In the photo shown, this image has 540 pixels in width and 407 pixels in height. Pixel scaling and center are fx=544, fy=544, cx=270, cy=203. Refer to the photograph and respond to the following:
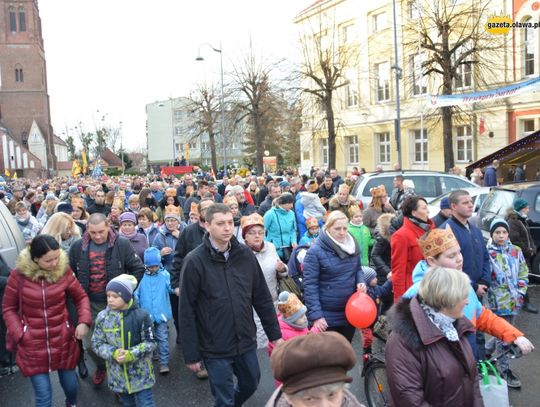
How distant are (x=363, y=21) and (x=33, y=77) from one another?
5721 cm

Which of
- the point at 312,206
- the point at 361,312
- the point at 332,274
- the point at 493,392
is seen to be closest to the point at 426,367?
the point at 493,392

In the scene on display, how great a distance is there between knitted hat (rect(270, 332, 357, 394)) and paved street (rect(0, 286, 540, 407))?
351 cm

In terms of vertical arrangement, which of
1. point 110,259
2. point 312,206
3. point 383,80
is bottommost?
point 110,259

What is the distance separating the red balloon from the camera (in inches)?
190

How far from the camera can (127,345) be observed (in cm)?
473

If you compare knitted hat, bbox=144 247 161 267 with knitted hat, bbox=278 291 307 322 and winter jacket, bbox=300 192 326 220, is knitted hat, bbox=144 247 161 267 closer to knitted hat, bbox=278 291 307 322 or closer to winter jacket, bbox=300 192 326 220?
knitted hat, bbox=278 291 307 322

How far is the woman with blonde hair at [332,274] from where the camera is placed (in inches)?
196

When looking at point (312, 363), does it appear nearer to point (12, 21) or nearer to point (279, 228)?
point (279, 228)

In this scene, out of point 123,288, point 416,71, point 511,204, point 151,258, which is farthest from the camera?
point 416,71

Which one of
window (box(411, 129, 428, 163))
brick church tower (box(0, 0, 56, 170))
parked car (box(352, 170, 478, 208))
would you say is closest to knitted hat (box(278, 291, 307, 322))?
parked car (box(352, 170, 478, 208))

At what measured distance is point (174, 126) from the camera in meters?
103

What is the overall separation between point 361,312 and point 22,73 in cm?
8365

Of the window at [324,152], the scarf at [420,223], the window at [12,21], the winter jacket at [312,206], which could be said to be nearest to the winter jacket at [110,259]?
the scarf at [420,223]

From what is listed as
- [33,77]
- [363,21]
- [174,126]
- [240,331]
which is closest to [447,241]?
[240,331]
